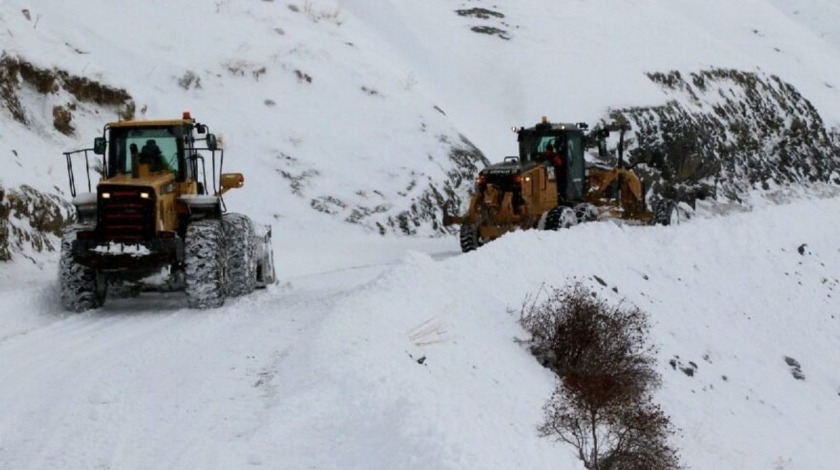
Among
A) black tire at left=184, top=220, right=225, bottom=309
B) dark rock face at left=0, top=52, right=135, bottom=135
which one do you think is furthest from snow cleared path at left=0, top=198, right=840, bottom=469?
dark rock face at left=0, top=52, right=135, bottom=135

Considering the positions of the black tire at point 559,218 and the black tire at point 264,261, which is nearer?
the black tire at point 264,261

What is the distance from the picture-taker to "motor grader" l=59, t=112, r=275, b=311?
12.4 m

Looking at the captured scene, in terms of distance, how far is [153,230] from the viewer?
41.0 ft

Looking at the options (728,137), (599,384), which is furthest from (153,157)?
(728,137)

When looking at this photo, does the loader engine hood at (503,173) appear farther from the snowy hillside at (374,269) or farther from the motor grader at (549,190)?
the snowy hillside at (374,269)

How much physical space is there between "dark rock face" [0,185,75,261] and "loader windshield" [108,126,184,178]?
2892 mm

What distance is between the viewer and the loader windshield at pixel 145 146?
1342 cm

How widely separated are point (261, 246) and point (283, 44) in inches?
558

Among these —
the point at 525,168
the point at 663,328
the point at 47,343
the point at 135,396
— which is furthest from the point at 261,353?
the point at 525,168

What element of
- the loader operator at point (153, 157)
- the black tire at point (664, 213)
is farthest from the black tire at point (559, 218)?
the loader operator at point (153, 157)

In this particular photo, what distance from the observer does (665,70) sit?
38.6m

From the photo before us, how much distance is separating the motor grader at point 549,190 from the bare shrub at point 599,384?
4.11m

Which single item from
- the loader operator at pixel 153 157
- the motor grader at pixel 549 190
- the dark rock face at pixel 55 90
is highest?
the dark rock face at pixel 55 90

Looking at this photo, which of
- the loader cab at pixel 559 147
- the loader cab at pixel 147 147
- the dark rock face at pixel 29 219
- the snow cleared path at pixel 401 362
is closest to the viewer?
the snow cleared path at pixel 401 362
